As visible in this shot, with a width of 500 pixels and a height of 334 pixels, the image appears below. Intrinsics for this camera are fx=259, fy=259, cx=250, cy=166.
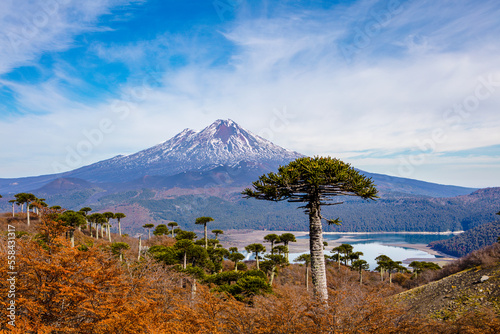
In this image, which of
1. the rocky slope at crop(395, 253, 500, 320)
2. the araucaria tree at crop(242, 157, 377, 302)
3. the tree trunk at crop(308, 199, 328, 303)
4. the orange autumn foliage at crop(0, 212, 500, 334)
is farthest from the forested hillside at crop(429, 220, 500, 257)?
the orange autumn foliage at crop(0, 212, 500, 334)

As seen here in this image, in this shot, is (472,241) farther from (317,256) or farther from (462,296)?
(317,256)

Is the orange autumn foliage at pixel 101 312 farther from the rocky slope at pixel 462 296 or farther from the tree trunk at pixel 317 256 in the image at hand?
the rocky slope at pixel 462 296

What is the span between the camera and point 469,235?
13825cm

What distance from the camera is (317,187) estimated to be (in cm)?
933

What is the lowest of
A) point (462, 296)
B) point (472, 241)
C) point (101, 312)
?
point (472, 241)

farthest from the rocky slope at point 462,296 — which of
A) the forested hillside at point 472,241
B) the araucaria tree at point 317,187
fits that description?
the forested hillside at point 472,241

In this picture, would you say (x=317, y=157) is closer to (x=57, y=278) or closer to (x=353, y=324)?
(x=353, y=324)

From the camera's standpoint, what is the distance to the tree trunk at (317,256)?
349 inches

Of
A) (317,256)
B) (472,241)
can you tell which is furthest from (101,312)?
(472,241)

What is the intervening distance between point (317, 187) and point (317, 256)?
2.41 m

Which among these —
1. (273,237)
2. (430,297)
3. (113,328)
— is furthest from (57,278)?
(273,237)

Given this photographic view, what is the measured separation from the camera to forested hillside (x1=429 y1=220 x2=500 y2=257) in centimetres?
12107

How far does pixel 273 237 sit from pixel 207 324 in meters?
30.9

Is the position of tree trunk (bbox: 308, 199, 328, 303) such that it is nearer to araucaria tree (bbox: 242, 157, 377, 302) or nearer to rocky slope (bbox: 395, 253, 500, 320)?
araucaria tree (bbox: 242, 157, 377, 302)
